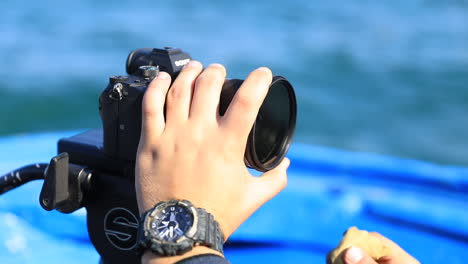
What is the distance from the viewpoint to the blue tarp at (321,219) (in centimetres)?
136

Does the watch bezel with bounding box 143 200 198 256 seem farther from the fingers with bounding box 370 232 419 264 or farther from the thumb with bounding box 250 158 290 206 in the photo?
the fingers with bounding box 370 232 419 264

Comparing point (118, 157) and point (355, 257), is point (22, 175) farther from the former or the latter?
point (355, 257)

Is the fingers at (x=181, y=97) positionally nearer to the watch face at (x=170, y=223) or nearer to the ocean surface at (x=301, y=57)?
the watch face at (x=170, y=223)

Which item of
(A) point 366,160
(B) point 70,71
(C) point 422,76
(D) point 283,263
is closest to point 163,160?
(D) point 283,263

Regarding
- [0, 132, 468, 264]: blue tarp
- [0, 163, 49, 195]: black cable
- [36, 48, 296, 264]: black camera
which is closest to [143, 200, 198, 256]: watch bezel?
[36, 48, 296, 264]: black camera

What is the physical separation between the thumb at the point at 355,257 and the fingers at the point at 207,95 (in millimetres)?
193

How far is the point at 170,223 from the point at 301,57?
341 cm

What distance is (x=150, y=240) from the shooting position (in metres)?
0.58

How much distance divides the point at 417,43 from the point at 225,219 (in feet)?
12.8

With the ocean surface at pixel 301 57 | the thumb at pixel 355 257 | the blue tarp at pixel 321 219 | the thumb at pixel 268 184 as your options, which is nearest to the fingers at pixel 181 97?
the thumb at pixel 268 184

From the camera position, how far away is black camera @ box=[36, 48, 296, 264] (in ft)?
2.44

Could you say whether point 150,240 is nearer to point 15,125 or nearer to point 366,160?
point 366,160

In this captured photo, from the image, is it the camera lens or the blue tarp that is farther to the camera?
the blue tarp

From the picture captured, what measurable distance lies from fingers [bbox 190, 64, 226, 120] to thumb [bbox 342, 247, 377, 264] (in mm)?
193
